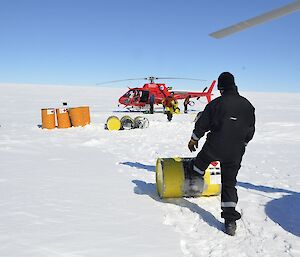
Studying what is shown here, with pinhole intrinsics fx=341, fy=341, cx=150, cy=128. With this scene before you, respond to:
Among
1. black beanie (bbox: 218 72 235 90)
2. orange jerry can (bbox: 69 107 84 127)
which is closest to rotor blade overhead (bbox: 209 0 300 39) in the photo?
black beanie (bbox: 218 72 235 90)

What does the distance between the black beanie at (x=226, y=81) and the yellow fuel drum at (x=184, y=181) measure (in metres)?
1.21

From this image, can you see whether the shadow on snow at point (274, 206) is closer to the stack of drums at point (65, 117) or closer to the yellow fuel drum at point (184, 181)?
the yellow fuel drum at point (184, 181)

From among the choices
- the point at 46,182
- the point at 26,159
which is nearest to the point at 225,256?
the point at 46,182

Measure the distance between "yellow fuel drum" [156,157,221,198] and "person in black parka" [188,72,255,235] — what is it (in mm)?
717

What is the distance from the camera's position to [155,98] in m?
21.9

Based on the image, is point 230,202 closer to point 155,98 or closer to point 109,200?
point 109,200

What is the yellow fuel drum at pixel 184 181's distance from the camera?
436cm

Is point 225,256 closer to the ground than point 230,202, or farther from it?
closer to the ground

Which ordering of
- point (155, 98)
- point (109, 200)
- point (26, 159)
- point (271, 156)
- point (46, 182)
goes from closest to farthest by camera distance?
point (109, 200)
point (46, 182)
point (26, 159)
point (271, 156)
point (155, 98)

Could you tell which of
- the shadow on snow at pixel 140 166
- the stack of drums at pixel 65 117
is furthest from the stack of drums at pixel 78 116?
the shadow on snow at pixel 140 166

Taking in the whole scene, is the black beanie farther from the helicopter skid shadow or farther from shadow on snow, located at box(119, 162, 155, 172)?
shadow on snow, located at box(119, 162, 155, 172)

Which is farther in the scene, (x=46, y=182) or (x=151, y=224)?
(x=46, y=182)

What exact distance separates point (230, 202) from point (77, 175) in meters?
3.00

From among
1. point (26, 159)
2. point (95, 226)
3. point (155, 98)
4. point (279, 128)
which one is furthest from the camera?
point (155, 98)
